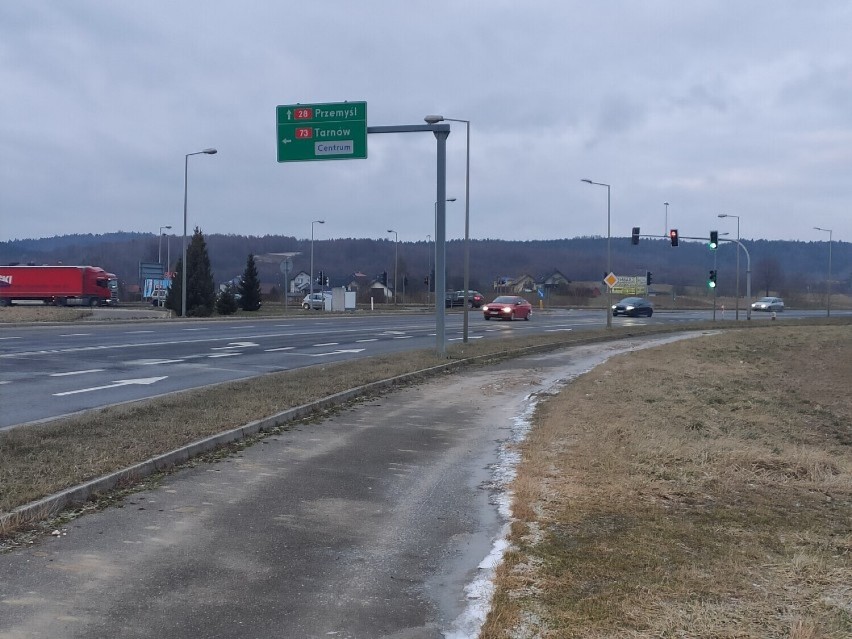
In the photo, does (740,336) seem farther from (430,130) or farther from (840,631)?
(840,631)

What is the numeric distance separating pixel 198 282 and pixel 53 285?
2132cm

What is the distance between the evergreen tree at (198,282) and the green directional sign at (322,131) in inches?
1254

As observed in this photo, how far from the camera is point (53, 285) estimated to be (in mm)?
71562

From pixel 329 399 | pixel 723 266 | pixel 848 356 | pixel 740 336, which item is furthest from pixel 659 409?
pixel 723 266

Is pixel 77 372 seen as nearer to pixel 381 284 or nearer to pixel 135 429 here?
pixel 135 429

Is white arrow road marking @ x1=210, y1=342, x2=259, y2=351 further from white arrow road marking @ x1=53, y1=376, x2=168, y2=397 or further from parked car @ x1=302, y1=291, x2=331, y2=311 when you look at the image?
parked car @ x1=302, y1=291, x2=331, y2=311

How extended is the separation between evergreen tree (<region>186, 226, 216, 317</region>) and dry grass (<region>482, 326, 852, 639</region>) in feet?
139

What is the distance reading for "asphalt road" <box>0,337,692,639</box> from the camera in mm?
5090

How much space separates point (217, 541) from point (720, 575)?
11.6 feet

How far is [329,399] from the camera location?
1444 centimetres

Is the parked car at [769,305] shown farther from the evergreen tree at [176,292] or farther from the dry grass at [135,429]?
the dry grass at [135,429]

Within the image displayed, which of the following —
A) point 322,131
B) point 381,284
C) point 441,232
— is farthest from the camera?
point 381,284

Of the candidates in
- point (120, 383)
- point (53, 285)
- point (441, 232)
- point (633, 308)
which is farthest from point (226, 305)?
point (120, 383)

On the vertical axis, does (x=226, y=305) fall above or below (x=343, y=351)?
above
